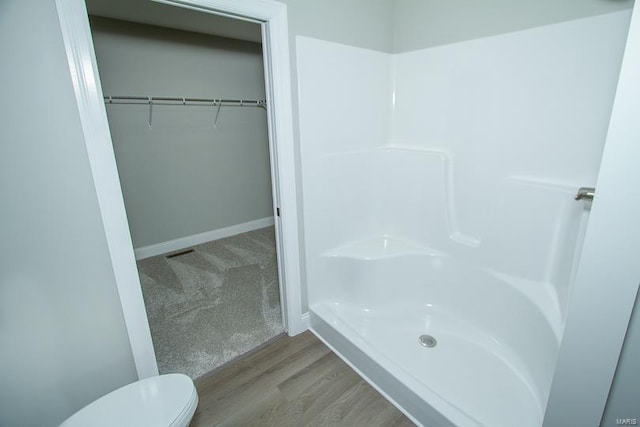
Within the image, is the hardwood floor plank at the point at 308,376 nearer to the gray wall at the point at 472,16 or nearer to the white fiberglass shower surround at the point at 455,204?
the white fiberglass shower surround at the point at 455,204

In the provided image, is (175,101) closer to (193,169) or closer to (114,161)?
(193,169)

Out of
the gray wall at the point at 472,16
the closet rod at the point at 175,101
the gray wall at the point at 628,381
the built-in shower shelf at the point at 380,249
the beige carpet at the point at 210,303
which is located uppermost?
the gray wall at the point at 472,16

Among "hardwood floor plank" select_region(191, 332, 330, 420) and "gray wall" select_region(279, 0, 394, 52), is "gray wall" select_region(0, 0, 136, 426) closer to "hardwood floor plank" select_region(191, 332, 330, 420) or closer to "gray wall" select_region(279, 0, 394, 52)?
"hardwood floor plank" select_region(191, 332, 330, 420)

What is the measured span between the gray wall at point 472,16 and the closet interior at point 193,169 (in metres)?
1.47

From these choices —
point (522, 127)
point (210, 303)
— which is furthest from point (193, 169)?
point (522, 127)

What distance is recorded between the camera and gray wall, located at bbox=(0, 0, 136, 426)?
1004 mm

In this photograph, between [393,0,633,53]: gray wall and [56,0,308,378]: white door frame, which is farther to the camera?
[393,0,633,53]: gray wall

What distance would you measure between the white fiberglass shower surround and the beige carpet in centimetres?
55

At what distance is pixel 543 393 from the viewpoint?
1.42 metres

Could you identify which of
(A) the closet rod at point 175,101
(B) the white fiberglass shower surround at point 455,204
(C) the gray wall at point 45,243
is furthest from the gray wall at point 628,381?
(A) the closet rod at point 175,101

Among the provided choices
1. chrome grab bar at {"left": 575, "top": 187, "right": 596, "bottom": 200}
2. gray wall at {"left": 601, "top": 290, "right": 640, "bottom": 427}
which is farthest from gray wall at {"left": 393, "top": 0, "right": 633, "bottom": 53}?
gray wall at {"left": 601, "top": 290, "right": 640, "bottom": 427}

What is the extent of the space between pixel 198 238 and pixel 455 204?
2.88 metres

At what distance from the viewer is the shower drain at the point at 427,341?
1919 mm

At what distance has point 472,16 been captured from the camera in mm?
1744
